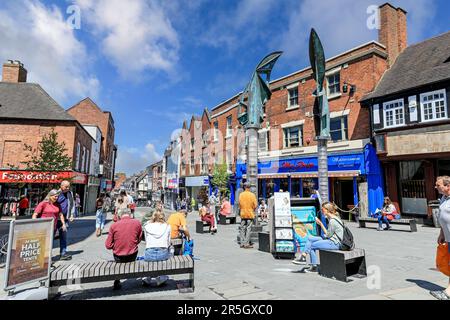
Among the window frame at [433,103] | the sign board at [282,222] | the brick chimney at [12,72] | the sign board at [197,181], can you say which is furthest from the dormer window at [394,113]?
the brick chimney at [12,72]

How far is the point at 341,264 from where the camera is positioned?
16.8 ft

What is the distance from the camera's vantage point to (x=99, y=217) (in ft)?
37.6

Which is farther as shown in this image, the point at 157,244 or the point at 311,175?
the point at 311,175

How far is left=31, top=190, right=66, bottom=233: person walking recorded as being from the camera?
637 cm

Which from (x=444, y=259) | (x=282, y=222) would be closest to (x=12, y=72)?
(x=282, y=222)

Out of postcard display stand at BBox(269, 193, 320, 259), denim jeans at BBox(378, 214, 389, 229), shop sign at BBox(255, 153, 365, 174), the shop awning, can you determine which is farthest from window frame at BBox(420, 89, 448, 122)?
postcard display stand at BBox(269, 193, 320, 259)

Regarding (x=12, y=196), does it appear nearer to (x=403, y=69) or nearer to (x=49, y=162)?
(x=49, y=162)

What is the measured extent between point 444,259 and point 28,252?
6.55 metres

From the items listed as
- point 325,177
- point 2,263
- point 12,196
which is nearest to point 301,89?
point 325,177

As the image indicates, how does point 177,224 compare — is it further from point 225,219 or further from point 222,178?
point 222,178

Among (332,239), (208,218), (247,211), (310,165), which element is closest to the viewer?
(332,239)
